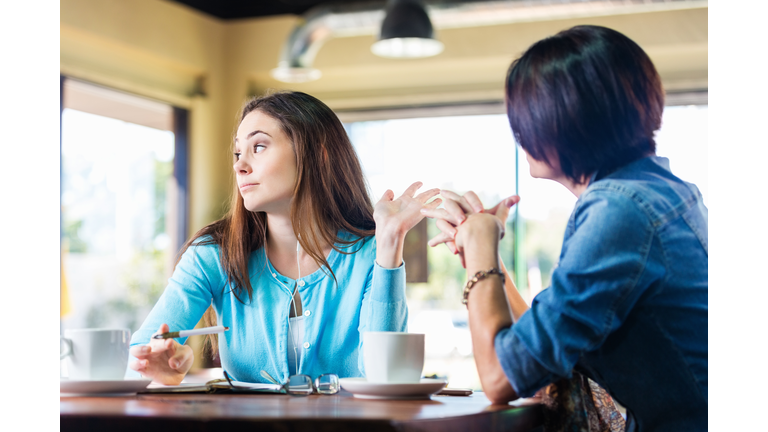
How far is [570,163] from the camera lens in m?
1.09

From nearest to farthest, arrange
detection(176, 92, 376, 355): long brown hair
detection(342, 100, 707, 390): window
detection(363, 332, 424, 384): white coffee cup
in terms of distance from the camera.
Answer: detection(363, 332, 424, 384): white coffee cup
detection(176, 92, 376, 355): long brown hair
detection(342, 100, 707, 390): window

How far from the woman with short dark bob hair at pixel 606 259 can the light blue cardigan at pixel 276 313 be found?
0.46m

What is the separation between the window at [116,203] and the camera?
439 cm

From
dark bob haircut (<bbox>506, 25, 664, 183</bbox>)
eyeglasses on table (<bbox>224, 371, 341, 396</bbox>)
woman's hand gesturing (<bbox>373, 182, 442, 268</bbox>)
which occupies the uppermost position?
dark bob haircut (<bbox>506, 25, 664, 183</bbox>)

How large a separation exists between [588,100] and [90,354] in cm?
79

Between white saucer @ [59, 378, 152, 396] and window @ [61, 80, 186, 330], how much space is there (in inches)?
125

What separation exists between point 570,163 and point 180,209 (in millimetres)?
4402

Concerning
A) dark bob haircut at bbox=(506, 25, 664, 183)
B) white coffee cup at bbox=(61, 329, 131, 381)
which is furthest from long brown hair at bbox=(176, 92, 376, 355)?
dark bob haircut at bbox=(506, 25, 664, 183)

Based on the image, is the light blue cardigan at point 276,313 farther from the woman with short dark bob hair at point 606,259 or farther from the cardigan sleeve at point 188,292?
the woman with short dark bob hair at point 606,259

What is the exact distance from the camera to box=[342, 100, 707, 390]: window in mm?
4910

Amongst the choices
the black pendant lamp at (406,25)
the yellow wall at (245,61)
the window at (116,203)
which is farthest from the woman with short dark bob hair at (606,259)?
the yellow wall at (245,61)

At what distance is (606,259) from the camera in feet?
3.12

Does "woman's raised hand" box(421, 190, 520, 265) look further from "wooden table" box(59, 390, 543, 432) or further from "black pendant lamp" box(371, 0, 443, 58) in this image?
"black pendant lamp" box(371, 0, 443, 58)

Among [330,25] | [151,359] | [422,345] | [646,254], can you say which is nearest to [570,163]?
[646,254]
